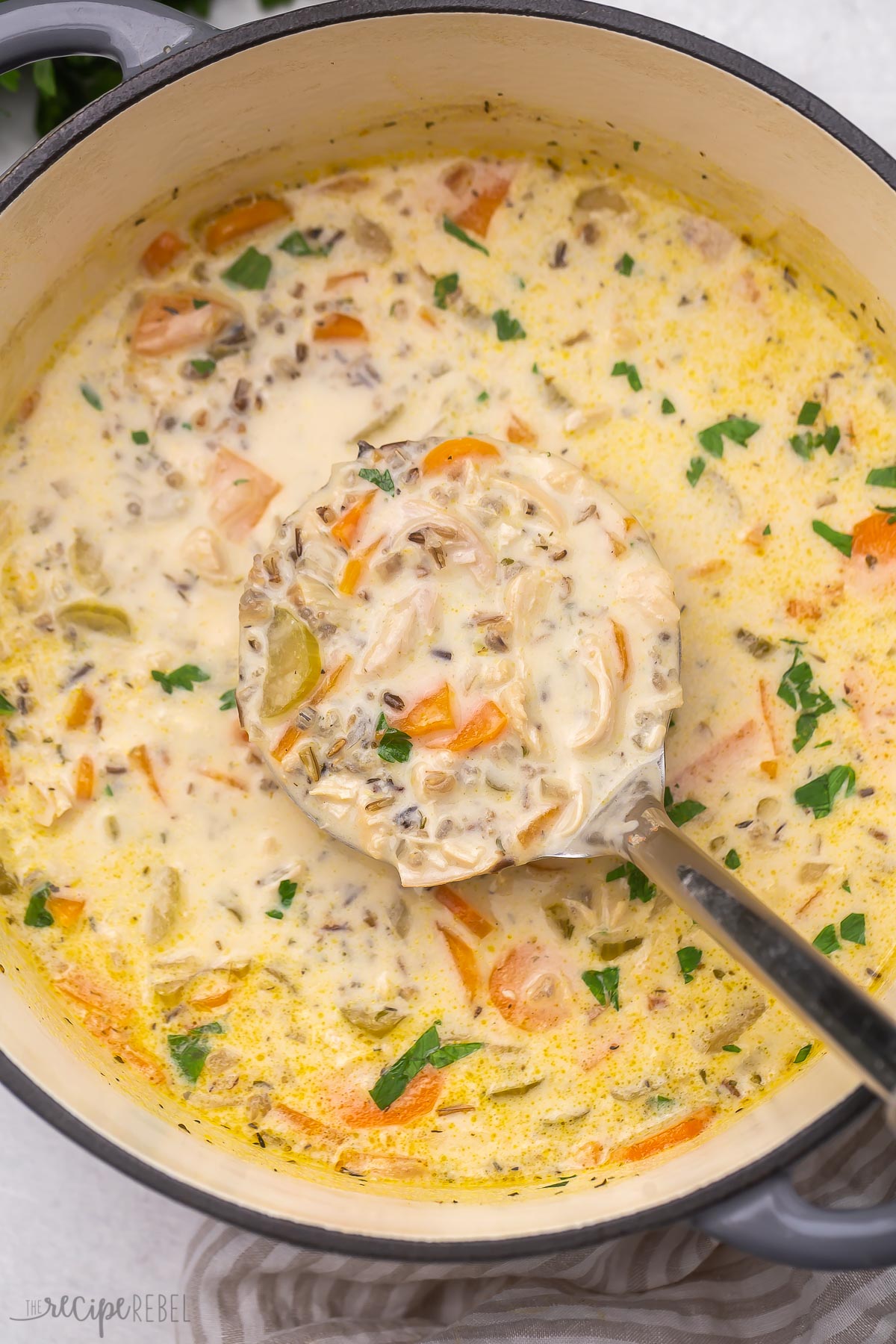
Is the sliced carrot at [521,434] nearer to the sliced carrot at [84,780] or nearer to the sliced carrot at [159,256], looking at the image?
the sliced carrot at [159,256]

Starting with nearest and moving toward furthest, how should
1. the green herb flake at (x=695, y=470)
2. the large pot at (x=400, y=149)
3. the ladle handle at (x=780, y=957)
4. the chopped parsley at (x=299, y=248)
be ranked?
the ladle handle at (x=780, y=957)
the large pot at (x=400, y=149)
the green herb flake at (x=695, y=470)
the chopped parsley at (x=299, y=248)

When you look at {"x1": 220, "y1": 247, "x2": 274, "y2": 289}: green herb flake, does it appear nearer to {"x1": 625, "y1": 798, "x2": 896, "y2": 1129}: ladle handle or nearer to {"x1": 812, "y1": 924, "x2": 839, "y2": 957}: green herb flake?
{"x1": 625, "y1": 798, "x2": 896, "y2": 1129}: ladle handle

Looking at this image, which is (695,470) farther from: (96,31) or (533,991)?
(96,31)

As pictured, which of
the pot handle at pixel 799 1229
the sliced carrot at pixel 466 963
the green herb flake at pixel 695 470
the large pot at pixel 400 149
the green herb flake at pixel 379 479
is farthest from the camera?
the green herb flake at pixel 695 470

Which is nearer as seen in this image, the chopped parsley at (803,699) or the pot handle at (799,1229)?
the pot handle at (799,1229)

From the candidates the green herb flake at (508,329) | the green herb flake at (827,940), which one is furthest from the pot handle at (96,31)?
the green herb flake at (827,940)

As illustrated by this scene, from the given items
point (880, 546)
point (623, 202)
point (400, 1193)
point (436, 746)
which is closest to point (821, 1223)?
point (400, 1193)

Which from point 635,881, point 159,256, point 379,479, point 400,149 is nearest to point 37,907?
point 379,479
